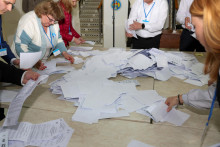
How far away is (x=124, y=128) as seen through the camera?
42.6 inches

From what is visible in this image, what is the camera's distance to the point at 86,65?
71.2 inches

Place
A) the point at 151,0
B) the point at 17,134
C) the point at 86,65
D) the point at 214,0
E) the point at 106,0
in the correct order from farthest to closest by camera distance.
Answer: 1. the point at 106,0
2. the point at 151,0
3. the point at 86,65
4. the point at 17,134
5. the point at 214,0

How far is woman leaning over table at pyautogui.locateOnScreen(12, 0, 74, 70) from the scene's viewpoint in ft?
6.23

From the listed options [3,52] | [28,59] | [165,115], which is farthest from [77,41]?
[165,115]

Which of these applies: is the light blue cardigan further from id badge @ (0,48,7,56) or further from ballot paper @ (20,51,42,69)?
ballot paper @ (20,51,42,69)

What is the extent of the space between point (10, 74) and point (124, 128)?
2.95ft

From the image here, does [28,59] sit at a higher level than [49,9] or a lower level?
lower

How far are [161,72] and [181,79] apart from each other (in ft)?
0.53

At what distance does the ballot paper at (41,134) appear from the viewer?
971mm

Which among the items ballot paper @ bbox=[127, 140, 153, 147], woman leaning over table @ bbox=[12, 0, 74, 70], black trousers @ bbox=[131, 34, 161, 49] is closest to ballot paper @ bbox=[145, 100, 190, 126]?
ballot paper @ bbox=[127, 140, 153, 147]

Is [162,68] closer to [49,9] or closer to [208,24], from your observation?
[208,24]

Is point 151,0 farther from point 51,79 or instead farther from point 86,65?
point 51,79

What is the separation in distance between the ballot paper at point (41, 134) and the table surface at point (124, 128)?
0.04 metres

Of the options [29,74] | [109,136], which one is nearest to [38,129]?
[109,136]
